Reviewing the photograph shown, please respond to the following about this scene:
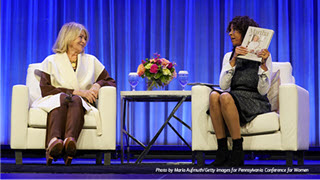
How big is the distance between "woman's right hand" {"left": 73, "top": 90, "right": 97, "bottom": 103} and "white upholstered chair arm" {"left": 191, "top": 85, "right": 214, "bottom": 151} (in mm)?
731

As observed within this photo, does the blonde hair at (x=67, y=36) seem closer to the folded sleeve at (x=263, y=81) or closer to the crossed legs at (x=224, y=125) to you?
the crossed legs at (x=224, y=125)

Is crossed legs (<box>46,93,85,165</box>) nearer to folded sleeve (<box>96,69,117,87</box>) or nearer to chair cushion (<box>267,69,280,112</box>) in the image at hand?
folded sleeve (<box>96,69,117,87</box>)

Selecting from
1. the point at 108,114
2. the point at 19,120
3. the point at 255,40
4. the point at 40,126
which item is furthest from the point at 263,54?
the point at 19,120

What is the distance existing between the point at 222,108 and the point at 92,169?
940 millimetres

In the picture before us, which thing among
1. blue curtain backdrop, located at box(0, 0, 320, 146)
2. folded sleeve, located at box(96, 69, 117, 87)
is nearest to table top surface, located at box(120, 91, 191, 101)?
folded sleeve, located at box(96, 69, 117, 87)

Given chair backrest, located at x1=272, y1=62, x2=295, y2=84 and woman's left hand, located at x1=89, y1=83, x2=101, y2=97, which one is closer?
woman's left hand, located at x1=89, y1=83, x2=101, y2=97

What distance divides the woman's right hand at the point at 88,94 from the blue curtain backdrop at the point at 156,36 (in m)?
1.80

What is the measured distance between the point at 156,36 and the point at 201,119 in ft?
7.51

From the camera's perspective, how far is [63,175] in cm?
261

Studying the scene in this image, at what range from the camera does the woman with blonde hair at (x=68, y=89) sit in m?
3.28

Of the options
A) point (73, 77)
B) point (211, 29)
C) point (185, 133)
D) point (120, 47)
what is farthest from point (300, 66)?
Answer: point (73, 77)

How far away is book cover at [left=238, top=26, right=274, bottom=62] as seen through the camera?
3.35 meters

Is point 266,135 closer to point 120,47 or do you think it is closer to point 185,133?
point 185,133

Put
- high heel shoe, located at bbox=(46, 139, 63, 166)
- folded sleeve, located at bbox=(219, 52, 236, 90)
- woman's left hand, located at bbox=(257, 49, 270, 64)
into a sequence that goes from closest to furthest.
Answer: high heel shoe, located at bbox=(46, 139, 63, 166)
woman's left hand, located at bbox=(257, 49, 270, 64)
folded sleeve, located at bbox=(219, 52, 236, 90)
